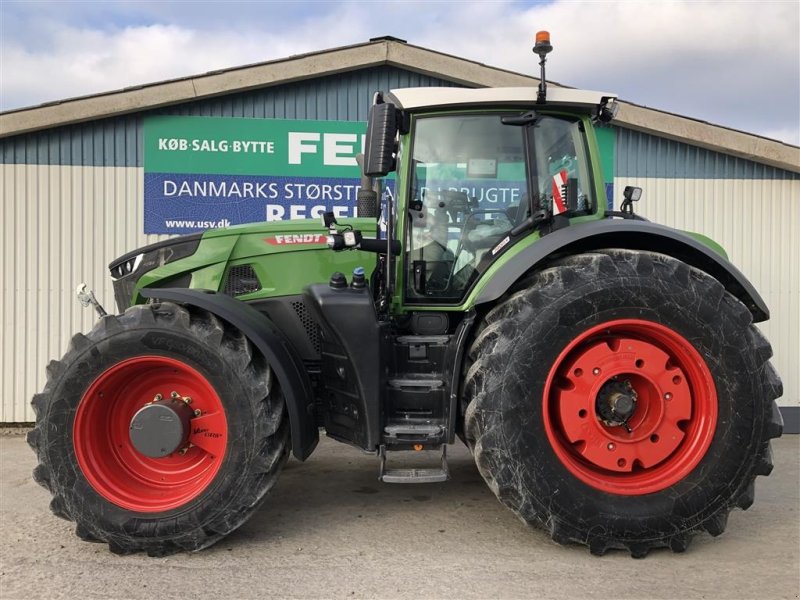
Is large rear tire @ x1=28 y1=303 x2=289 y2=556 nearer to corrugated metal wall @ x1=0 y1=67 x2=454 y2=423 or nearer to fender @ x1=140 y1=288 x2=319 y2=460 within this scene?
fender @ x1=140 y1=288 x2=319 y2=460

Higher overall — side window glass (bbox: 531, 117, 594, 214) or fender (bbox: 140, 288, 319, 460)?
side window glass (bbox: 531, 117, 594, 214)

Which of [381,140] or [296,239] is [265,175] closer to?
[296,239]

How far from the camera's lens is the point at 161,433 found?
10.4 feet

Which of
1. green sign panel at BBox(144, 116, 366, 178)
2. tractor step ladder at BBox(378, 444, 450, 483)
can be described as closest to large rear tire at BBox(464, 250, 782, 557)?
tractor step ladder at BBox(378, 444, 450, 483)

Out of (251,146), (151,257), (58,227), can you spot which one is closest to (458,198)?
(151,257)

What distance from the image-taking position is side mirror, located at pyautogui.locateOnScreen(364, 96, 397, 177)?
3213mm

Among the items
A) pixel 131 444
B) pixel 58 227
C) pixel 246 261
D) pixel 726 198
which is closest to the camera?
pixel 131 444

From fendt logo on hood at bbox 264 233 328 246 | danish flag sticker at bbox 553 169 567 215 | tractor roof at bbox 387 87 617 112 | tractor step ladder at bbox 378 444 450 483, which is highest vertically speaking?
tractor roof at bbox 387 87 617 112

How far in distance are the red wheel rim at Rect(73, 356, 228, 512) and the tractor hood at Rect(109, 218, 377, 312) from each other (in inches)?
29.3

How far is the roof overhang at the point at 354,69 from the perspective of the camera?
Answer: 20.6ft

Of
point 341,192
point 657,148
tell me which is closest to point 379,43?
point 341,192

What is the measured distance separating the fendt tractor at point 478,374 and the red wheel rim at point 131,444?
11 millimetres

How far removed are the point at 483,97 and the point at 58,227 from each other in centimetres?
510

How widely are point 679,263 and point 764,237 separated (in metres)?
4.53
